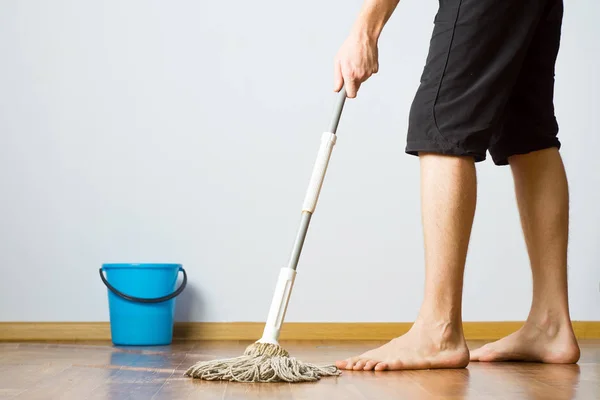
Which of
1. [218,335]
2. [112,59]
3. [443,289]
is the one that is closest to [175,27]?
[112,59]

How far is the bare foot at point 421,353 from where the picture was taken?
129 centimetres

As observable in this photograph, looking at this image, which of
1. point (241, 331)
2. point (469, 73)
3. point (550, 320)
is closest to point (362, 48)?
point (469, 73)

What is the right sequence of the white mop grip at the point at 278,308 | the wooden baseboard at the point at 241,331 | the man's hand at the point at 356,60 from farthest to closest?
the wooden baseboard at the point at 241,331 < the man's hand at the point at 356,60 < the white mop grip at the point at 278,308

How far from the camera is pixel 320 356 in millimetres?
1691

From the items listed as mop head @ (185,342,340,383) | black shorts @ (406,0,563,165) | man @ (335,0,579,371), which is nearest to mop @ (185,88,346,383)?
mop head @ (185,342,340,383)

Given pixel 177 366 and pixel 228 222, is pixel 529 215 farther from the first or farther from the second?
pixel 228 222

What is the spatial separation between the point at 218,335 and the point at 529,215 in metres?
1.12

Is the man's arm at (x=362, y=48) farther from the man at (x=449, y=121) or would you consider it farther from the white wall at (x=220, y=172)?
the white wall at (x=220, y=172)

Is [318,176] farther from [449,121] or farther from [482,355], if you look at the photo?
[482,355]

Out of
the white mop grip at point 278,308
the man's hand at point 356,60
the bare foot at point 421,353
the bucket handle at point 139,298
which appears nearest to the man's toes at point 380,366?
the bare foot at point 421,353

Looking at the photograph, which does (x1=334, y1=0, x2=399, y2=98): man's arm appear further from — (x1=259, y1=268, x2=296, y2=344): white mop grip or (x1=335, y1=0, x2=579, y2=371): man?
Answer: (x1=259, y1=268, x2=296, y2=344): white mop grip

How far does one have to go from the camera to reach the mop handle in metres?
1.29

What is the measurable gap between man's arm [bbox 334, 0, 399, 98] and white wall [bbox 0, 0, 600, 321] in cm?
99

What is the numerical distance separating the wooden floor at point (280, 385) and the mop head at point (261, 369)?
23 mm
